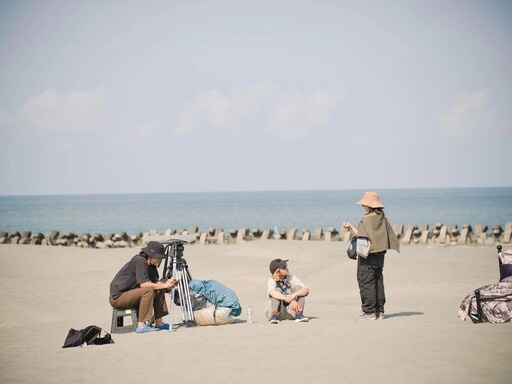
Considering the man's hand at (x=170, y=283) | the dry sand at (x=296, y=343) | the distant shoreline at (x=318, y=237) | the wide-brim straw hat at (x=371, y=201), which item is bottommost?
the dry sand at (x=296, y=343)

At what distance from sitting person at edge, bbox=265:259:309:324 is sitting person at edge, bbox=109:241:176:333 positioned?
1544 mm

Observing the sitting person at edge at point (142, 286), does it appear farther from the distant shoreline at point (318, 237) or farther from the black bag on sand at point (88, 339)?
the distant shoreline at point (318, 237)

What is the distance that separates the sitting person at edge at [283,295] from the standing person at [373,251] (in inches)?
35.8

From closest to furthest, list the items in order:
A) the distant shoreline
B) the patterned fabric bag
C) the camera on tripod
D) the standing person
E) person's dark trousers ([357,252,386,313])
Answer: the patterned fabric bag, the standing person, person's dark trousers ([357,252,386,313]), the camera on tripod, the distant shoreline

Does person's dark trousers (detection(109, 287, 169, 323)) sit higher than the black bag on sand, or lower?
Result: higher

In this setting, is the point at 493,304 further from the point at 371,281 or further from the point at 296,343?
the point at 296,343

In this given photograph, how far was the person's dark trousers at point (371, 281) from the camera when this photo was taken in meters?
11.6

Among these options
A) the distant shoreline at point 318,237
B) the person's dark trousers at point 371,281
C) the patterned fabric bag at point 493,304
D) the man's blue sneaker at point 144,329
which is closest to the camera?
the patterned fabric bag at point 493,304

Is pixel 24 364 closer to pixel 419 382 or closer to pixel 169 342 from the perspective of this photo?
pixel 169 342

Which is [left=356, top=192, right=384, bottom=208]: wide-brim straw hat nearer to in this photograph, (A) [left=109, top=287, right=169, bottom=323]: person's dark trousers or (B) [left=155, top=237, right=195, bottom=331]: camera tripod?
(B) [left=155, top=237, right=195, bottom=331]: camera tripod

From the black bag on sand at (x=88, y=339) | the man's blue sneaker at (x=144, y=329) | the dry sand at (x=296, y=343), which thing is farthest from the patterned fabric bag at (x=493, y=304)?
the black bag on sand at (x=88, y=339)

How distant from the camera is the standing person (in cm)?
1149

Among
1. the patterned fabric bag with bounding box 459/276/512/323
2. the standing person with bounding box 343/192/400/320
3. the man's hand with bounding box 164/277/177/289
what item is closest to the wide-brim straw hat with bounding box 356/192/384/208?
the standing person with bounding box 343/192/400/320

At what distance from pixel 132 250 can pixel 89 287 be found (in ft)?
30.2
